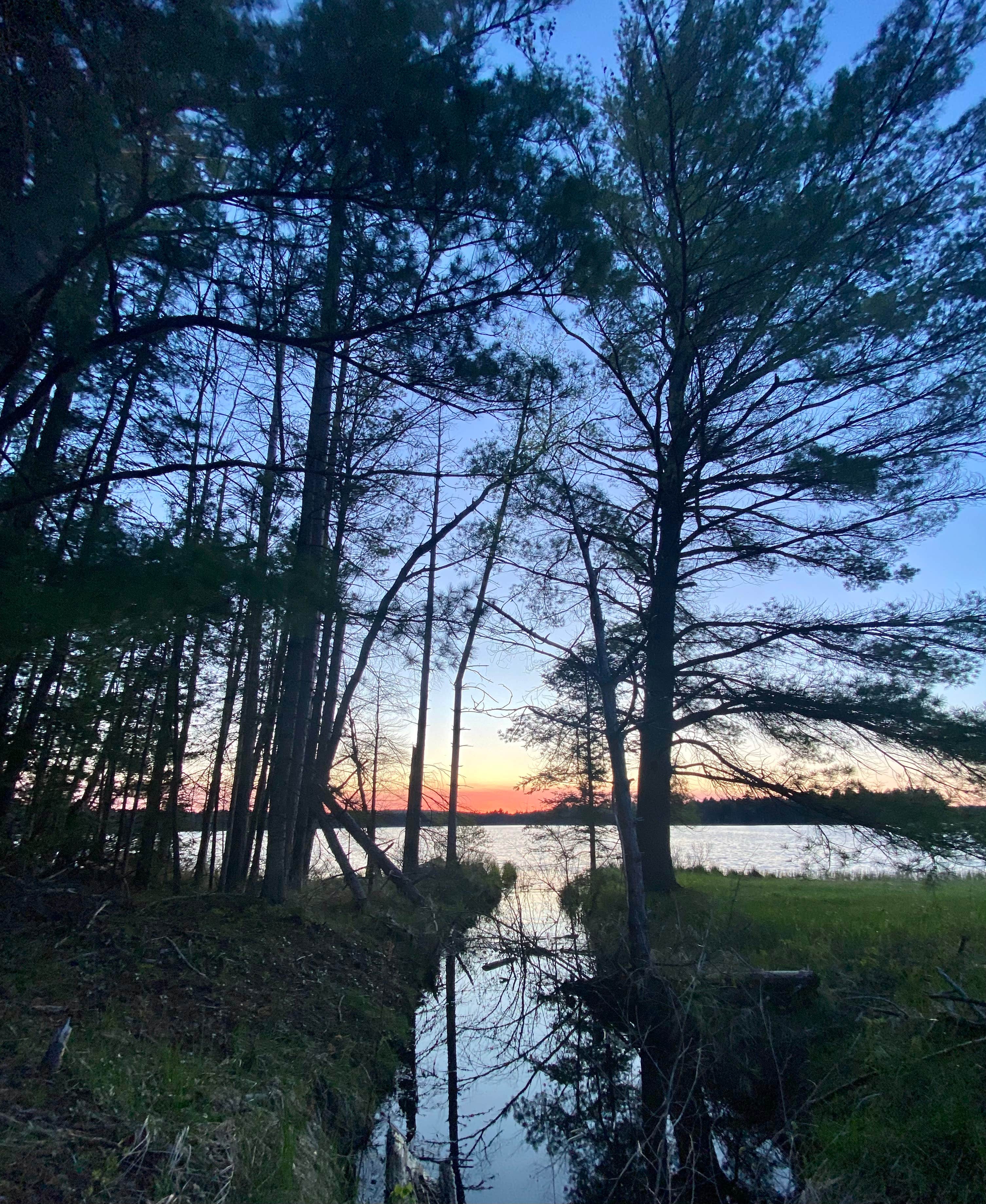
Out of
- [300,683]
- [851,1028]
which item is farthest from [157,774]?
[851,1028]

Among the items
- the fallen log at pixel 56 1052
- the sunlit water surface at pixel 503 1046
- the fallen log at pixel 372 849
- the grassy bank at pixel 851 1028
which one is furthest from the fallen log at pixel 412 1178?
the fallen log at pixel 372 849

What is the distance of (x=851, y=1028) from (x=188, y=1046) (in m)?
5.58

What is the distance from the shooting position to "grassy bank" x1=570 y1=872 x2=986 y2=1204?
4832 mm

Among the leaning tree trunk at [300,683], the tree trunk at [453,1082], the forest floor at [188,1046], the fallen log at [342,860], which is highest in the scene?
the leaning tree trunk at [300,683]

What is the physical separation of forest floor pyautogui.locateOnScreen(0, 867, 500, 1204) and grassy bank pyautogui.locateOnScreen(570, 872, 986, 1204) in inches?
118

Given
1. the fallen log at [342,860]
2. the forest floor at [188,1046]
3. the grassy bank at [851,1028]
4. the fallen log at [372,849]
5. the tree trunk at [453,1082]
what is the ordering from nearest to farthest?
the forest floor at [188,1046] → the grassy bank at [851,1028] → the tree trunk at [453,1082] → the fallen log at [342,860] → the fallen log at [372,849]

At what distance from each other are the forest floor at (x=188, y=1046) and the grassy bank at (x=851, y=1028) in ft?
9.83

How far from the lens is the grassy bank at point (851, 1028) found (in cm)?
483

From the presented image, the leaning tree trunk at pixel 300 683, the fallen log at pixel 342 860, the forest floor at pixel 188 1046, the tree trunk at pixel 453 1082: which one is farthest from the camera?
the fallen log at pixel 342 860

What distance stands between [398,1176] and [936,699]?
311 inches

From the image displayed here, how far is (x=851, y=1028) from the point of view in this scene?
272 inches

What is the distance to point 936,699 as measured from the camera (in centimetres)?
930

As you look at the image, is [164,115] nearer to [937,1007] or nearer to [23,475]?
[23,475]

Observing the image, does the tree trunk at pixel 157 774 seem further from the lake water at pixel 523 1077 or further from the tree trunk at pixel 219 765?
the lake water at pixel 523 1077
